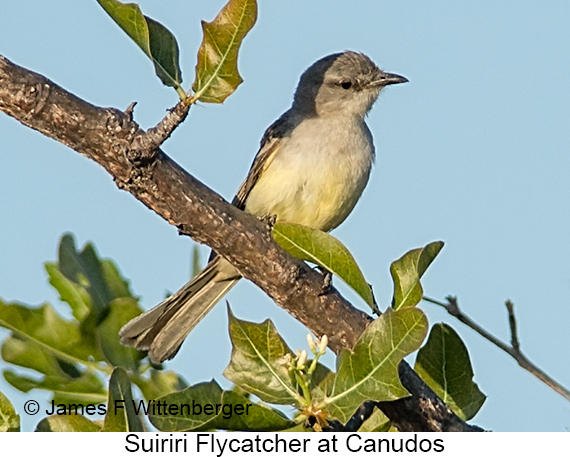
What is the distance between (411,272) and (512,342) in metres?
0.65

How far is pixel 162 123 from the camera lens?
12.2ft

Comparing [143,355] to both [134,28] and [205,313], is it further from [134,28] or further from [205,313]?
[205,313]

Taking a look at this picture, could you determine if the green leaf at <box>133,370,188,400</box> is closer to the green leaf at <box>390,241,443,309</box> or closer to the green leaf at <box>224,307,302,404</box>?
the green leaf at <box>224,307,302,404</box>

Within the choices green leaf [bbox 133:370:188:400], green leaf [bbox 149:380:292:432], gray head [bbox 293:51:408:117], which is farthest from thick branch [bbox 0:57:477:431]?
gray head [bbox 293:51:408:117]

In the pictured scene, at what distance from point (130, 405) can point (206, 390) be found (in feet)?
1.17

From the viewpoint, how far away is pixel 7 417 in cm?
303

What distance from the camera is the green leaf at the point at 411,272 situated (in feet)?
11.2

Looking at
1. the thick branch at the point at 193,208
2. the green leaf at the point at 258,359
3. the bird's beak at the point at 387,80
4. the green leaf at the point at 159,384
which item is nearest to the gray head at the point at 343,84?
the bird's beak at the point at 387,80

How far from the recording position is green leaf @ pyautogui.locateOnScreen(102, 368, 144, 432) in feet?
9.68

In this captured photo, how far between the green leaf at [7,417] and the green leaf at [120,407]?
0.32 metres

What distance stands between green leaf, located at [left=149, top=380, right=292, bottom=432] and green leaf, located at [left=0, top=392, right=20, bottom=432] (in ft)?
1.55

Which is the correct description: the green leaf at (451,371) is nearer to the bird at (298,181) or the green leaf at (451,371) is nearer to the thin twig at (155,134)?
the thin twig at (155,134)

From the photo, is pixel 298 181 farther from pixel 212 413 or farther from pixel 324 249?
pixel 212 413

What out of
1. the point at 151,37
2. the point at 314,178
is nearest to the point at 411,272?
the point at 151,37
